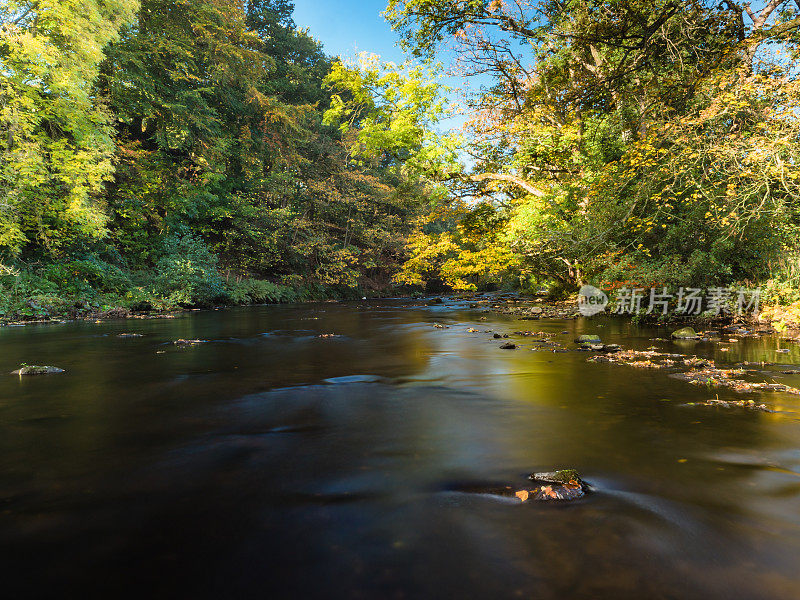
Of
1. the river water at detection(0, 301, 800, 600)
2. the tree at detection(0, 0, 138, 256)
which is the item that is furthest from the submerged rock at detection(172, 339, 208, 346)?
the tree at detection(0, 0, 138, 256)

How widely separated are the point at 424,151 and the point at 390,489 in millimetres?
15070

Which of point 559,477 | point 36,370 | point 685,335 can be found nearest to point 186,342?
point 36,370

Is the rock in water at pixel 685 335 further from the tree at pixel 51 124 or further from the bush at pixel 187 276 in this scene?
the tree at pixel 51 124

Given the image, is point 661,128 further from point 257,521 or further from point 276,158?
point 276,158

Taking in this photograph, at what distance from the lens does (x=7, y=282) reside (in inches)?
514

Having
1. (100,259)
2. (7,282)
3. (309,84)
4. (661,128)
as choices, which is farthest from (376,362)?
(309,84)

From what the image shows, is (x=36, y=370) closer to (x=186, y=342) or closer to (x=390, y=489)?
(x=186, y=342)

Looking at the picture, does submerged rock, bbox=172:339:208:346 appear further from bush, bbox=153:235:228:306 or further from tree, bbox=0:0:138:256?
bush, bbox=153:235:228:306

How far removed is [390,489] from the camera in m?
2.22

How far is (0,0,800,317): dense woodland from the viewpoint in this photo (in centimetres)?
905

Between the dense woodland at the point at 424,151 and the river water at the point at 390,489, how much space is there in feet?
20.1

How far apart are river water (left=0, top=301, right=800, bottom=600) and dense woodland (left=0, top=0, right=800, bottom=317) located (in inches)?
242

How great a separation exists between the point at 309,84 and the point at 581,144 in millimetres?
25099

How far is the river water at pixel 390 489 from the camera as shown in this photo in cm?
152
